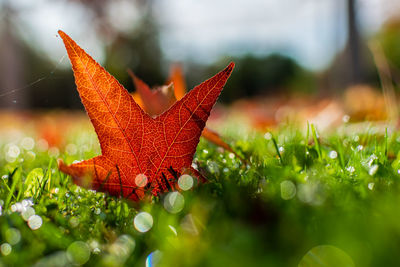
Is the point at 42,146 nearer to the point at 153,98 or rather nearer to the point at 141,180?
the point at 153,98

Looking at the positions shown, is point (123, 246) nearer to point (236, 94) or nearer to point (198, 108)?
point (198, 108)

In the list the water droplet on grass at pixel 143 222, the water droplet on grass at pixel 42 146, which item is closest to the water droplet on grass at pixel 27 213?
the water droplet on grass at pixel 143 222

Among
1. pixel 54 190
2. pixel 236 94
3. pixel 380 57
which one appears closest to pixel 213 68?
pixel 236 94

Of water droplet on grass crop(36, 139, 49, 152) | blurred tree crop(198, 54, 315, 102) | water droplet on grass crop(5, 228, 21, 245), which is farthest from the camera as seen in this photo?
blurred tree crop(198, 54, 315, 102)

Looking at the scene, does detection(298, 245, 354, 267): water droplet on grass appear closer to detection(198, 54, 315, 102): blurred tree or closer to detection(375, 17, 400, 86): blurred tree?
detection(375, 17, 400, 86): blurred tree

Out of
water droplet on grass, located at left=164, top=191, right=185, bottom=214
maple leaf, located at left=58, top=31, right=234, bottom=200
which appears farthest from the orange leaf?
water droplet on grass, located at left=164, top=191, right=185, bottom=214
